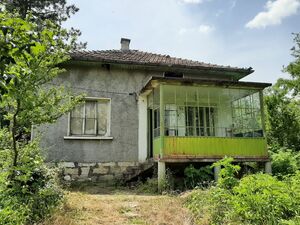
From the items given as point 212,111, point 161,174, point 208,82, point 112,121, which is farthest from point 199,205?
point 212,111

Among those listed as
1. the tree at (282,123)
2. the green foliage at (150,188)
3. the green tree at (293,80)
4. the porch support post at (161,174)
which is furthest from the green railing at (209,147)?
the green tree at (293,80)

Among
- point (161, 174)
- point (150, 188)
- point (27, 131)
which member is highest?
point (27, 131)

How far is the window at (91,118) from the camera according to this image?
1038 centimetres

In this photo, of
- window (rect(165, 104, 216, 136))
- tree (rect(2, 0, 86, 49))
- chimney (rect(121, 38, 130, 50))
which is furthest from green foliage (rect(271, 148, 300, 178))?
tree (rect(2, 0, 86, 49))

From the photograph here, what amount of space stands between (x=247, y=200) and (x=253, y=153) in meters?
5.41

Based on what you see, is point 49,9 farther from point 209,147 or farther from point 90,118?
point 209,147

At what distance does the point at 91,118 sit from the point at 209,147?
184 inches

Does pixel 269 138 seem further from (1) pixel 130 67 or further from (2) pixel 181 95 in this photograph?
(1) pixel 130 67

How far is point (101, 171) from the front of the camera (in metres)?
10.1

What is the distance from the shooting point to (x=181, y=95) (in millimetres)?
10555

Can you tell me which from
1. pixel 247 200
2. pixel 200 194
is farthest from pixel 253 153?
pixel 247 200

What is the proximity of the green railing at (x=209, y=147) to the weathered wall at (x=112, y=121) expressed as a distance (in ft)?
4.99

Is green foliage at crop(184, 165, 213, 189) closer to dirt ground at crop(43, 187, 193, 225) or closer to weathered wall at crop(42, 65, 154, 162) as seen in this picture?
dirt ground at crop(43, 187, 193, 225)

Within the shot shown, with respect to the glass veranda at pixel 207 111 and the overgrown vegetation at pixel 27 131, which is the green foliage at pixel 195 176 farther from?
the overgrown vegetation at pixel 27 131
